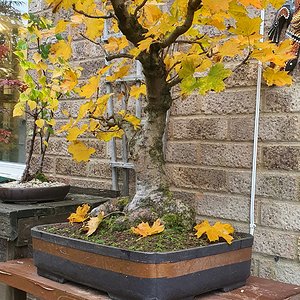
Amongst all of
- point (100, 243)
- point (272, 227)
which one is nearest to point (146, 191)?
point (100, 243)

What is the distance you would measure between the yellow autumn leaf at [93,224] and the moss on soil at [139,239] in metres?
0.02

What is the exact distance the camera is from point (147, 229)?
164 centimetres

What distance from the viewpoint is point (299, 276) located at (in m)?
1.98

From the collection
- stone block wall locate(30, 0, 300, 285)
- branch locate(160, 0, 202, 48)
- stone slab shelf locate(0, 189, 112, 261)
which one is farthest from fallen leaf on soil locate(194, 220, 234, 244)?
stone slab shelf locate(0, 189, 112, 261)

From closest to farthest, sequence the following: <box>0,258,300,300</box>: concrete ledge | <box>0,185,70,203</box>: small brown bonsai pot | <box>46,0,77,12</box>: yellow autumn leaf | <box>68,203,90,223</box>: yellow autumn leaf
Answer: <box>46,0,77,12</box>: yellow autumn leaf, <box>0,258,300,300</box>: concrete ledge, <box>68,203,90,223</box>: yellow autumn leaf, <box>0,185,70,203</box>: small brown bonsai pot

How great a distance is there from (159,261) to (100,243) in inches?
8.5

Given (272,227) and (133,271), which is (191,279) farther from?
(272,227)

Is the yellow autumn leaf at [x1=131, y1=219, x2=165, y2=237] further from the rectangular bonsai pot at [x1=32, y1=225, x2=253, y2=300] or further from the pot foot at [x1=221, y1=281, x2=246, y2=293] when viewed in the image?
the pot foot at [x1=221, y1=281, x2=246, y2=293]

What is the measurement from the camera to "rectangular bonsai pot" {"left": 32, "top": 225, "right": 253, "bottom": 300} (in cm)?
150

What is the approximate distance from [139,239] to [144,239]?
0.01 meters

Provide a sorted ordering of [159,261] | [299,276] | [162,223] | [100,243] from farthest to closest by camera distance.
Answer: [299,276]
[162,223]
[100,243]
[159,261]

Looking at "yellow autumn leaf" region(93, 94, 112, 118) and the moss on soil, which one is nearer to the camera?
the moss on soil

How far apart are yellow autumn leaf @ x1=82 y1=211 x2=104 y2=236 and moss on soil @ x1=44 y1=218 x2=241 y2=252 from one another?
0.05 ft

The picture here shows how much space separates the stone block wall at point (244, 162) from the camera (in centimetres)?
202
